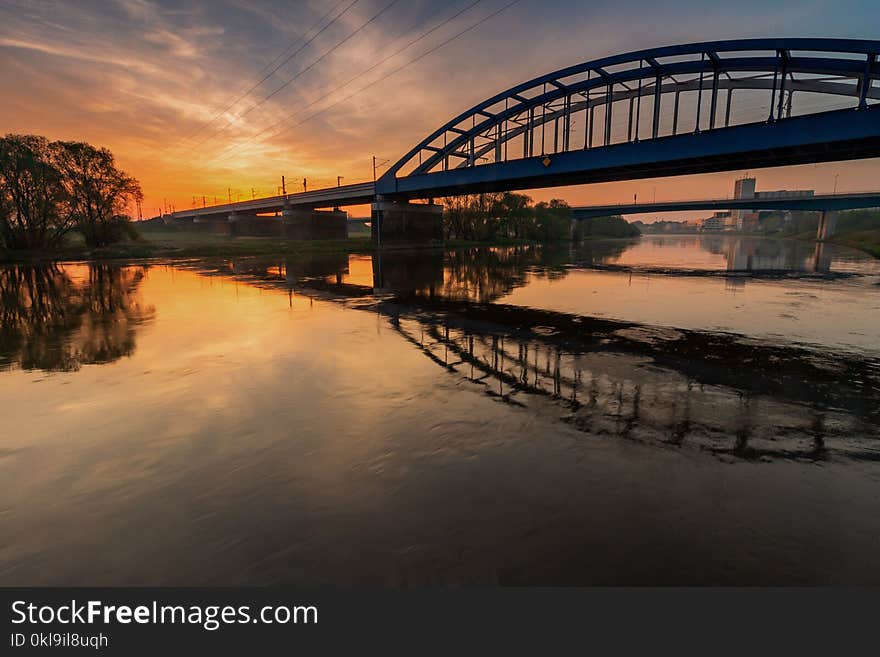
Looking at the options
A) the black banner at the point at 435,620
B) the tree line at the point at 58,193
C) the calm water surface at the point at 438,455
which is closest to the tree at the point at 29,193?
the tree line at the point at 58,193

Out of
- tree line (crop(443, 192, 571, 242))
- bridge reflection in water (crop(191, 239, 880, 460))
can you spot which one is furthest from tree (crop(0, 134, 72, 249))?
tree line (crop(443, 192, 571, 242))

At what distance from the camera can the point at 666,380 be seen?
8.53 m

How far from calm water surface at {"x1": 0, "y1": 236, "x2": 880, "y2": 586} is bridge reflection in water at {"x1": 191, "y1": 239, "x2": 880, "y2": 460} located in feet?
0.23

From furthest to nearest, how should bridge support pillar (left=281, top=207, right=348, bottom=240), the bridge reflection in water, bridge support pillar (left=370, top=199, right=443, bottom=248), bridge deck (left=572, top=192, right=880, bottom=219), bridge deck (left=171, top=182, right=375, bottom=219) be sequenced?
1. bridge support pillar (left=281, top=207, right=348, bottom=240)
2. bridge deck (left=572, top=192, right=880, bottom=219)
3. bridge deck (left=171, top=182, right=375, bottom=219)
4. bridge support pillar (left=370, top=199, right=443, bottom=248)
5. the bridge reflection in water

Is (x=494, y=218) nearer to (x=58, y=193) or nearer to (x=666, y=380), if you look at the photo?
(x=58, y=193)

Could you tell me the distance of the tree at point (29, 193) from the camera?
1618 inches

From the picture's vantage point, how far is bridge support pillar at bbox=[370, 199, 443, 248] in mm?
65875

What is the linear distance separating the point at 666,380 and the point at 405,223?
2519 inches

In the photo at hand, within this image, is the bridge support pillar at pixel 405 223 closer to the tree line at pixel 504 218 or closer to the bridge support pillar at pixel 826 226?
the tree line at pixel 504 218

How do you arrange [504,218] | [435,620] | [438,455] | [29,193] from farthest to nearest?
[504,218] < [29,193] < [438,455] < [435,620]

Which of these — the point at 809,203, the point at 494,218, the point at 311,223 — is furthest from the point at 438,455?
the point at 809,203

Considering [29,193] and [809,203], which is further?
[809,203]

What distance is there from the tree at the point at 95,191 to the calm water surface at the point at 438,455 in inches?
2013

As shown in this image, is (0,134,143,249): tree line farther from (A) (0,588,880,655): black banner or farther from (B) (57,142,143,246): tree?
(A) (0,588,880,655): black banner
